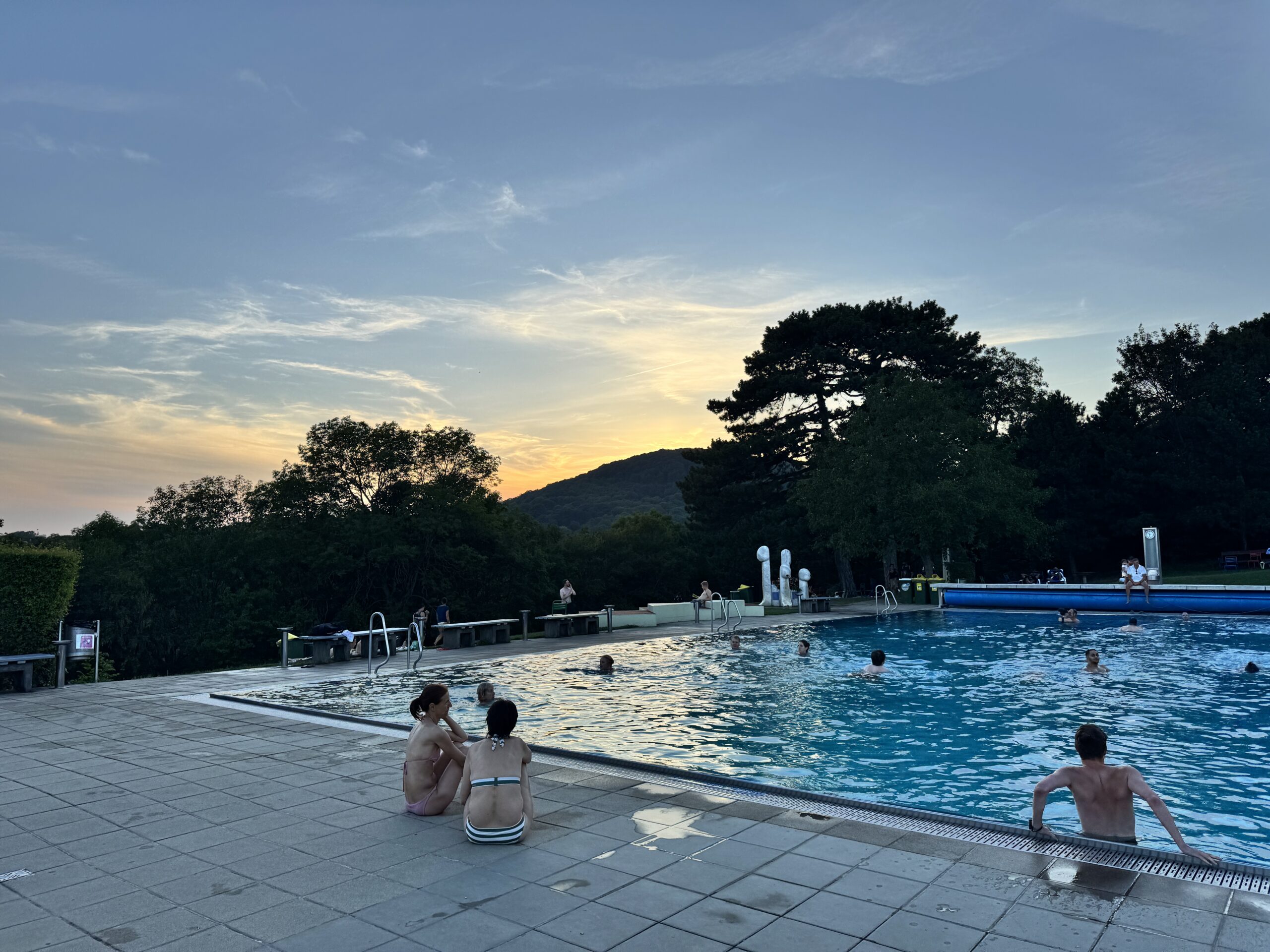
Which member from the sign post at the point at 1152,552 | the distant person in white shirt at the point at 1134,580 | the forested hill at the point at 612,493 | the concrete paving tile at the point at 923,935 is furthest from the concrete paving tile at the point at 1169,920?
the forested hill at the point at 612,493

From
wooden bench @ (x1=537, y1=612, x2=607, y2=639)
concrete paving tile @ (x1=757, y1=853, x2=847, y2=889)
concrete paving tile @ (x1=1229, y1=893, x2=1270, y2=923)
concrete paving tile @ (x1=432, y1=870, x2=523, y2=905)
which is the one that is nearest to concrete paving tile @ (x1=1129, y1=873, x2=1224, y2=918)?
concrete paving tile @ (x1=1229, y1=893, x2=1270, y2=923)

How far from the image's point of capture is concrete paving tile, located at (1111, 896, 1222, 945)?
393cm

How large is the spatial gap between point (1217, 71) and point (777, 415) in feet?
108

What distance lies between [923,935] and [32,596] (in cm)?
1706

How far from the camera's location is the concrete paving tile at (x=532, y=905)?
434 centimetres

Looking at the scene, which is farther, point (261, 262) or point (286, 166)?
point (261, 262)

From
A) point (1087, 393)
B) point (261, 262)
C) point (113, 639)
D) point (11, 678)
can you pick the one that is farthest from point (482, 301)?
point (1087, 393)

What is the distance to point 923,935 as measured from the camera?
4.02 metres

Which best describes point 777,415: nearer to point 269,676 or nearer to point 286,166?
point 286,166

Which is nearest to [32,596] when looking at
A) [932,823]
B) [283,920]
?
[283,920]

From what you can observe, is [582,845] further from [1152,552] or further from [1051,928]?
[1152,552]

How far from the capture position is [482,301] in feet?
90.6

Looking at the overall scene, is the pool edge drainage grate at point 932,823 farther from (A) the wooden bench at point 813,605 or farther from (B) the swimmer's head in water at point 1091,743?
(A) the wooden bench at point 813,605

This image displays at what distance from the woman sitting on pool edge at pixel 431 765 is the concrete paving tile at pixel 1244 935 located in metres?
5.12
